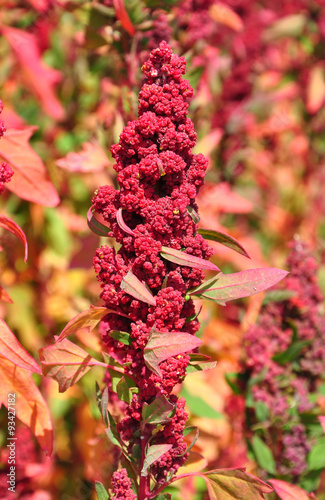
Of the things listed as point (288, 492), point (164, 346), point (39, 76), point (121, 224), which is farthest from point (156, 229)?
point (39, 76)

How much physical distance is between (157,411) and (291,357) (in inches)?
22.6

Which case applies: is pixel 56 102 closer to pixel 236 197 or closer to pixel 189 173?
pixel 236 197

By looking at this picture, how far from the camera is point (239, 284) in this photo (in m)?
0.78

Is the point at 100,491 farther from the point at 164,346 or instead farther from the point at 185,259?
the point at 185,259

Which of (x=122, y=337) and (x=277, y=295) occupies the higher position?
(x=277, y=295)

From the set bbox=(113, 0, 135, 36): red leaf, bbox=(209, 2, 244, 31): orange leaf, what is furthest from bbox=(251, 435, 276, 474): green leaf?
bbox=(209, 2, 244, 31): orange leaf

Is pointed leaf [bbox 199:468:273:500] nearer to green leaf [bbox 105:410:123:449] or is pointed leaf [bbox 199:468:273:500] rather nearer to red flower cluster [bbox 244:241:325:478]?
green leaf [bbox 105:410:123:449]

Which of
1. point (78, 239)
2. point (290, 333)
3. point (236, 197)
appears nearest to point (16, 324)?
point (78, 239)

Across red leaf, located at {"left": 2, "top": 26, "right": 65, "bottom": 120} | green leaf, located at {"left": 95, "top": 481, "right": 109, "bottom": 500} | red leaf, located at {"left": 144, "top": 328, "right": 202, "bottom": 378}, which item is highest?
red leaf, located at {"left": 2, "top": 26, "right": 65, "bottom": 120}

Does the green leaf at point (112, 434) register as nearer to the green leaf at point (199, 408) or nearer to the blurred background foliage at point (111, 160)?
the blurred background foliage at point (111, 160)

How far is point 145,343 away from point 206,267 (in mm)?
138

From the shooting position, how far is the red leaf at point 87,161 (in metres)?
1.25

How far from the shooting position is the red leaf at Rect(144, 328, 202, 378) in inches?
28.3

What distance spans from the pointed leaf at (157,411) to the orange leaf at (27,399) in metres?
0.18
